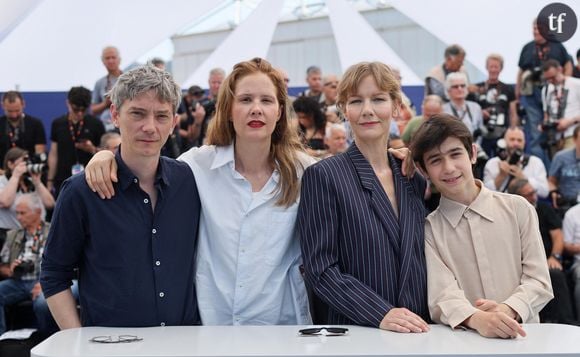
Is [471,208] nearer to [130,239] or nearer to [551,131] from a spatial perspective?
[130,239]

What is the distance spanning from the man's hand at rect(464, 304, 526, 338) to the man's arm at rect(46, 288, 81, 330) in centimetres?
127

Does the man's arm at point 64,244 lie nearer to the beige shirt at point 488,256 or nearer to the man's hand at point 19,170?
the beige shirt at point 488,256

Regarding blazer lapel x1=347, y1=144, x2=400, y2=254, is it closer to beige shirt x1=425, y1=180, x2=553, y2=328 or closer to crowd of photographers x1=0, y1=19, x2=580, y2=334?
beige shirt x1=425, y1=180, x2=553, y2=328

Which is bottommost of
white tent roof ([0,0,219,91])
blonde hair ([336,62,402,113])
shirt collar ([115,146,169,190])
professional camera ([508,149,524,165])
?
professional camera ([508,149,524,165])

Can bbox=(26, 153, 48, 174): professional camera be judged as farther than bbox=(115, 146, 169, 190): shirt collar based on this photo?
Yes

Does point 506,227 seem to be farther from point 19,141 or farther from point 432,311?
point 19,141

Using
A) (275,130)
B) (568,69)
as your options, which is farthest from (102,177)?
(568,69)

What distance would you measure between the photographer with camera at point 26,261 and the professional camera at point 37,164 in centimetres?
27

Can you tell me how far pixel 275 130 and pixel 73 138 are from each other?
13.5ft

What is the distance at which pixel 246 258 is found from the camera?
2.49 m

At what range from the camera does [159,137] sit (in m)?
2.42

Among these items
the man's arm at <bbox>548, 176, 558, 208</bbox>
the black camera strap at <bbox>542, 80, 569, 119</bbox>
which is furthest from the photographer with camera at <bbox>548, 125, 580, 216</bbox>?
the black camera strap at <bbox>542, 80, 569, 119</bbox>

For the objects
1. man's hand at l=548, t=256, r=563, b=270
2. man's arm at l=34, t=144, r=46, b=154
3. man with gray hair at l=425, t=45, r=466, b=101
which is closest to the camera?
man's hand at l=548, t=256, r=563, b=270

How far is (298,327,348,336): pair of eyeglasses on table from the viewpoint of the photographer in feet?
7.04
